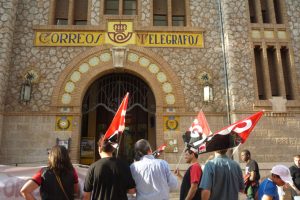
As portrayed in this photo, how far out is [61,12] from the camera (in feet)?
43.7

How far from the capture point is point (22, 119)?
11555mm

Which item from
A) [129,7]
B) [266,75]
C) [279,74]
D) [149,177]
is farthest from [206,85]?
[149,177]

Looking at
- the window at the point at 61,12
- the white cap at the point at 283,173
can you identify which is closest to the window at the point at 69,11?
the window at the point at 61,12

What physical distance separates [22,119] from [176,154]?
6.28 m

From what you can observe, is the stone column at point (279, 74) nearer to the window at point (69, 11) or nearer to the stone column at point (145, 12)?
the stone column at point (145, 12)

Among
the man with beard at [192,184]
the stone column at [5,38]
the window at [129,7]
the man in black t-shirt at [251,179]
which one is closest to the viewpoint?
the man with beard at [192,184]

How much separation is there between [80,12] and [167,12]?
4.02 m

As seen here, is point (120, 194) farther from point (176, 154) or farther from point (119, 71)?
point (119, 71)

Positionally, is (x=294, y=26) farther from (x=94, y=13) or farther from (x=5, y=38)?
(x=5, y=38)

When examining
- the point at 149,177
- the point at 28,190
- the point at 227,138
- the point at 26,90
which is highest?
the point at 26,90

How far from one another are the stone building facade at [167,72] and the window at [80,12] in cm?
14

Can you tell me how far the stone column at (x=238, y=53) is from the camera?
11.9m

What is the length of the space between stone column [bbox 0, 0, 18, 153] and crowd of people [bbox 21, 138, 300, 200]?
344 inches

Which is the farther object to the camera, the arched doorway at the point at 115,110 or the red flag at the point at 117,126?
the arched doorway at the point at 115,110
